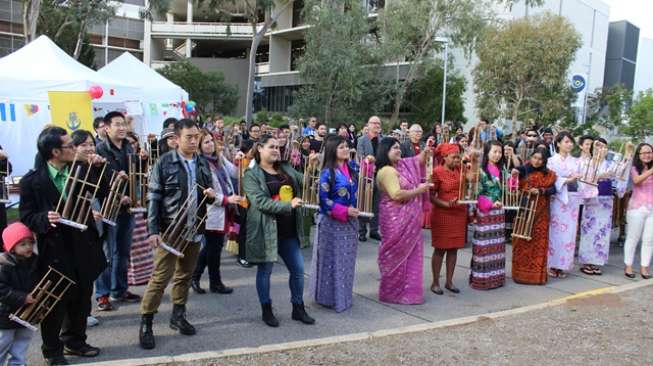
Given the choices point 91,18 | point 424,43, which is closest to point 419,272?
point 424,43

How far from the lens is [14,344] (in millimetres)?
3514

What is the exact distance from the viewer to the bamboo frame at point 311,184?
5.14 metres

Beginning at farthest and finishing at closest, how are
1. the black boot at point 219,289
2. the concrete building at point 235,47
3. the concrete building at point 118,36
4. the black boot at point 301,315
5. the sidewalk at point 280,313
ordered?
the concrete building at point 118,36 → the concrete building at point 235,47 → the black boot at point 219,289 → the black boot at point 301,315 → the sidewalk at point 280,313

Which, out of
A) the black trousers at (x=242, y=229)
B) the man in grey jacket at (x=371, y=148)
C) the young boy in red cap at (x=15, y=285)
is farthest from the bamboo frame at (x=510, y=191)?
the young boy in red cap at (x=15, y=285)

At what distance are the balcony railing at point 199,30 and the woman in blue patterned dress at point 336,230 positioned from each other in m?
43.1

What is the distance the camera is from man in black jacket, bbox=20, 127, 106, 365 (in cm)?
369

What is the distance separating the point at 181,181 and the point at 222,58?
1967 inches

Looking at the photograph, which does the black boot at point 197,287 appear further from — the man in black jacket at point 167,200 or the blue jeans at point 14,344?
the blue jeans at point 14,344

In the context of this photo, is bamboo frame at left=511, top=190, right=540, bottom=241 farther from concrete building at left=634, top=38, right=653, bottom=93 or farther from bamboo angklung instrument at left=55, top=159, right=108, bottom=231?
concrete building at left=634, top=38, right=653, bottom=93

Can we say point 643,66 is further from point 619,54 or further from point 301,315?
point 301,315

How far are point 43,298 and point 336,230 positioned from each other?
256 centimetres

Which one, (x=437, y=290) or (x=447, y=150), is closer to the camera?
(x=447, y=150)

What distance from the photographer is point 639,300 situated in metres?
6.10

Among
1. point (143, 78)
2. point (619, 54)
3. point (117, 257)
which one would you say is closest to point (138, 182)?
point (117, 257)
